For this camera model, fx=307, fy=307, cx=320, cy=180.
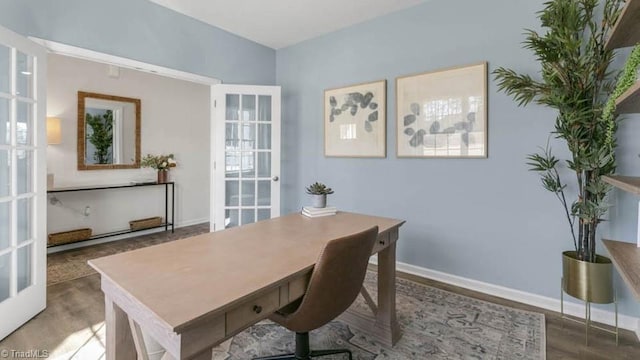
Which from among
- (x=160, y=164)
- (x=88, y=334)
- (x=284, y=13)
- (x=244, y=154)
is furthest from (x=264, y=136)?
(x=88, y=334)

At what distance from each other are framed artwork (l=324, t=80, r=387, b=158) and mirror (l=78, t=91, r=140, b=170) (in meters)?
2.90

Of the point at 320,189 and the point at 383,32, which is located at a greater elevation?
the point at 383,32

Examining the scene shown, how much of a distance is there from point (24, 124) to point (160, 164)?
2.47m

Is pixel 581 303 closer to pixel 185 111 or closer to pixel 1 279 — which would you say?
pixel 1 279

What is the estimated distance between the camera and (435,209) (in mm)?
2895

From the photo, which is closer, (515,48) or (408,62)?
(515,48)

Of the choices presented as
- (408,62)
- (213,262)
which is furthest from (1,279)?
(408,62)

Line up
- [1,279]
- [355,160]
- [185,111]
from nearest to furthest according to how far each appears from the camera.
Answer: [1,279]
[355,160]
[185,111]

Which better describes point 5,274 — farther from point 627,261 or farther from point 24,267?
point 627,261

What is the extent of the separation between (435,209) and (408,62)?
4.74ft

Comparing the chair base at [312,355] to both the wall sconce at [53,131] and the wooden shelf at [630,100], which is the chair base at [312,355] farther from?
the wall sconce at [53,131]

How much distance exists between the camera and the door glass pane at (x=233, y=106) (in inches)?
142

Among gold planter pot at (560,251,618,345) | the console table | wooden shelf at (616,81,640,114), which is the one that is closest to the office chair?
wooden shelf at (616,81,640,114)

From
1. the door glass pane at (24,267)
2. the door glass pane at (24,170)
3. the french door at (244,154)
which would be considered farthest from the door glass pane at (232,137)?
the door glass pane at (24,267)
